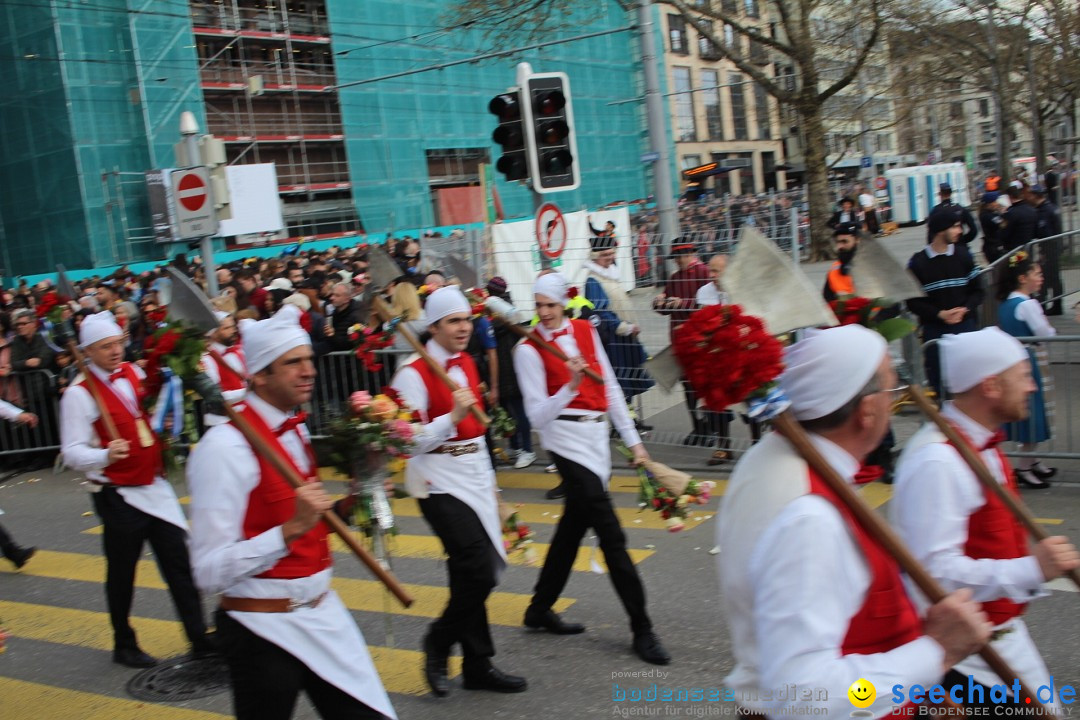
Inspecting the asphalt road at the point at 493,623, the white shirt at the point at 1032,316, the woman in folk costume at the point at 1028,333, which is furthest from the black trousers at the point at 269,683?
the white shirt at the point at 1032,316

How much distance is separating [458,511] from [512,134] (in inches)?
275

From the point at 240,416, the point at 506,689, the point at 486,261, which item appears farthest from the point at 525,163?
the point at 240,416

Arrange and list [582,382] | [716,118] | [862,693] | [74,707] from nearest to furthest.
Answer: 1. [862,693]
2. [74,707]
3. [582,382]
4. [716,118]

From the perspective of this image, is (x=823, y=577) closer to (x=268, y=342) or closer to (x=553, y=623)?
(x=268, y=342)

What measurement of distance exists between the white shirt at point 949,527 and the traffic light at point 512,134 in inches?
342

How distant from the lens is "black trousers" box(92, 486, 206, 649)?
6.14m

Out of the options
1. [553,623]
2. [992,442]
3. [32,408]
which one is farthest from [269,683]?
[32,408]

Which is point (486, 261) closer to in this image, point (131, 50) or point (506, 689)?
point (506, 689)

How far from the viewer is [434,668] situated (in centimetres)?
539

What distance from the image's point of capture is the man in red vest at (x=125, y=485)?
6.08m

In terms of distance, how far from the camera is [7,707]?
5.92 m

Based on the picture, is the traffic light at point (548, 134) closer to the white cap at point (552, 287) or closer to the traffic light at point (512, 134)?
the traffic light at point (512, 134)

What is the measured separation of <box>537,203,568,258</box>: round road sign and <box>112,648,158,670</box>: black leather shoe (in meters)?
6.03

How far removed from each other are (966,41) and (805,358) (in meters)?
27.0
